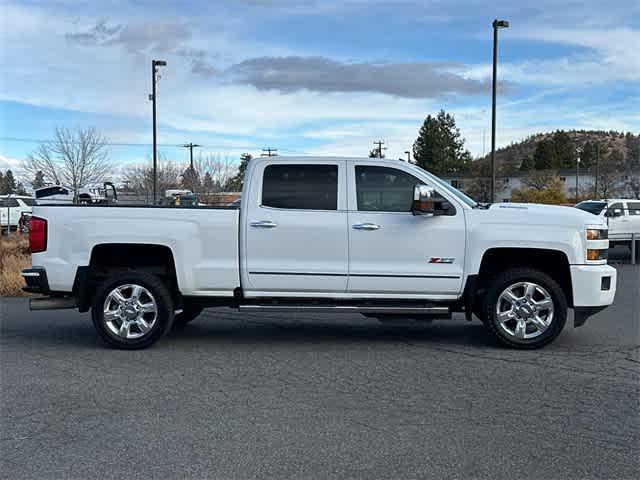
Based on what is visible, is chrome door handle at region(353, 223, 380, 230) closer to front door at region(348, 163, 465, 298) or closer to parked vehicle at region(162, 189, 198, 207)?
front door at region(348, 163, 465, 298)

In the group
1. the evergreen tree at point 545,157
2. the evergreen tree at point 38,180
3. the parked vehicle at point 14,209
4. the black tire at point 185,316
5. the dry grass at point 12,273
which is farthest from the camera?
the evergreen tree at point 545,157

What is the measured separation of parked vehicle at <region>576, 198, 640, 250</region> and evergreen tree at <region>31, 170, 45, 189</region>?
31.8m

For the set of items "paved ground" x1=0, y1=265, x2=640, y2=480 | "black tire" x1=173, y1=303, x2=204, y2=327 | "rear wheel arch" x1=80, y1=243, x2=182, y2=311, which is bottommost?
"paved ground" x1=0, y1=265, x2=640, y2=480

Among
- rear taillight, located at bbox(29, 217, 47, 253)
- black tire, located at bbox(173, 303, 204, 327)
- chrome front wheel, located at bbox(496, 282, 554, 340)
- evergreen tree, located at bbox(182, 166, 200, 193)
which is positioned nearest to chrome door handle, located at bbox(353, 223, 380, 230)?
chrome front wheel, located at bbox(496, 282, 554, 340)

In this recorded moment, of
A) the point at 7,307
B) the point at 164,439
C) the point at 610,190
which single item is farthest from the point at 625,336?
the point at 610,190

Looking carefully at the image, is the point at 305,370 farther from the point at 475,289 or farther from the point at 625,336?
the point at 625,336

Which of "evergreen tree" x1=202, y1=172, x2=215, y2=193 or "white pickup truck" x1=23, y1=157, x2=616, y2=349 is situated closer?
"white pickup truck" x1=23, y1=157, x2=616, y2=349

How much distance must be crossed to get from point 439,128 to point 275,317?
7728 centimetres

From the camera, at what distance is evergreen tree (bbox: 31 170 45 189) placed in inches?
1699

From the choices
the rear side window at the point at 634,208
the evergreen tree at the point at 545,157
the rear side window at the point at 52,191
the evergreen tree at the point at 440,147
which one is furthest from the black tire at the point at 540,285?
the evergreen tree at the point at 545,157

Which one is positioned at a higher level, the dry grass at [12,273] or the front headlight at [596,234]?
the front headlight at [596,234]

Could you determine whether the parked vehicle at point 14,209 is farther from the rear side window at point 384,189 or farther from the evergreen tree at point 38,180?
the rear side window at point 384,189

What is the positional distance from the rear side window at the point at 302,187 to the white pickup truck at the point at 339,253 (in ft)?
0.04

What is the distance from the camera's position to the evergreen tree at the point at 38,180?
142 ft
